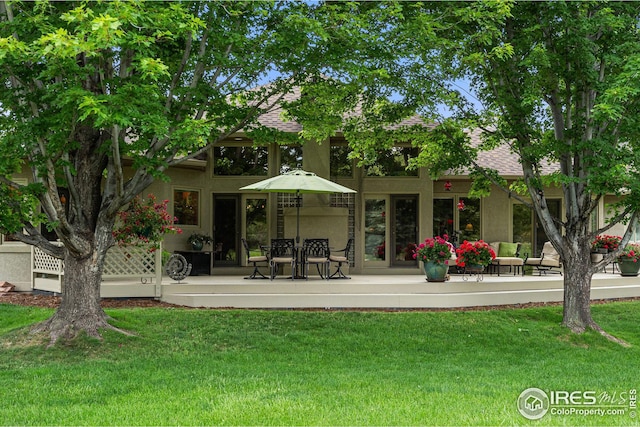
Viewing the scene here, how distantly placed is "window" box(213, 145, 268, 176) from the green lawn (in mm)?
5842

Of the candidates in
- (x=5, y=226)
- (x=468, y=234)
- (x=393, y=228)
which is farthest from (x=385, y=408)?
(x=468, y=234)

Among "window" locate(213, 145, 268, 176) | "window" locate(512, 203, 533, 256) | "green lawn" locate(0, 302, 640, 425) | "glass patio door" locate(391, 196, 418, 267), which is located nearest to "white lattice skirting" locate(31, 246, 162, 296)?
"green lawn" locate(0, 302, 640, 425)

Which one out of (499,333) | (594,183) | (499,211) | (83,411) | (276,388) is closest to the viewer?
(83,411)

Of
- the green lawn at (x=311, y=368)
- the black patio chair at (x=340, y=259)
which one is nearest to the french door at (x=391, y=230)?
the black patio chair at (x=340, y=259)

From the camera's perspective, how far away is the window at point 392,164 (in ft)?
53.1

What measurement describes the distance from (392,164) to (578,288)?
6660 mm

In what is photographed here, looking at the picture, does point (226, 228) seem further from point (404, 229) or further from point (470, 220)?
point (470, 220)

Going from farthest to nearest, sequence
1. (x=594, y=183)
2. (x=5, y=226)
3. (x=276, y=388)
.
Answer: (x=594, y=183)
(x=5, y=226)
(x=276, y=388)

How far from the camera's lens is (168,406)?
5.73 m

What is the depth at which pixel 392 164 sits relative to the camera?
16.2 meters

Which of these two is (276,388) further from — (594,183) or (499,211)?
(499,211)

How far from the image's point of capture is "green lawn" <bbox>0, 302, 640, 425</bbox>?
5.53 metres

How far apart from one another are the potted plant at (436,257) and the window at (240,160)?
16.7ft

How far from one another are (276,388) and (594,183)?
5.98m
